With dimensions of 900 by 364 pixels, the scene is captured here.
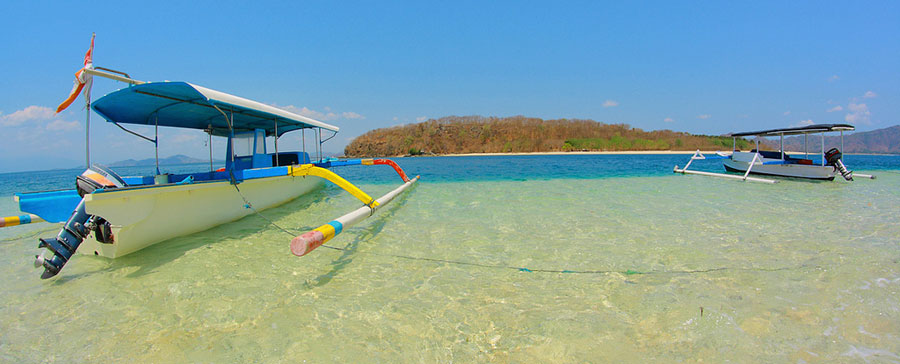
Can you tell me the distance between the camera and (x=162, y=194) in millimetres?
4629

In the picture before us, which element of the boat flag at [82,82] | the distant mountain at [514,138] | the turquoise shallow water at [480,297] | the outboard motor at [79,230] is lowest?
the turquoise shallow water at [480,297]

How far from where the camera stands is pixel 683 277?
11.6ft

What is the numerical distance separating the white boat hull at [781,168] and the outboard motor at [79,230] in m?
20.3

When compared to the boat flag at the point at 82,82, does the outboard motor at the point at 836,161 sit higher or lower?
lower

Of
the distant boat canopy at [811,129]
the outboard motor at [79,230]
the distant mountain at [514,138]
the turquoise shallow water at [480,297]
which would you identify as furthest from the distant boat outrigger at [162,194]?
the distant mountain at [514,138]

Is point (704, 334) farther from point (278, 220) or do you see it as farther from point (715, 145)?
point (715, 145)

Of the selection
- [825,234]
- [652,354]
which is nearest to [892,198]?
[825,234]

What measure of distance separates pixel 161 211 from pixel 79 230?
92cm

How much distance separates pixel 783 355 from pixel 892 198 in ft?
36.8

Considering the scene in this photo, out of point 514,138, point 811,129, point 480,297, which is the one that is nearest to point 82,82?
point 480,297

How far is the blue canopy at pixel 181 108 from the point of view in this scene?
510 centimetres

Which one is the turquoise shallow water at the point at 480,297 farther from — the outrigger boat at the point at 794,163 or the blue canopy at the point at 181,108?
the outrigger boat at the point at 794,163

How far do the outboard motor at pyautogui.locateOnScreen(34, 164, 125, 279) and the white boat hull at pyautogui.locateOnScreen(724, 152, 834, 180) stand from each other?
66.7 feet

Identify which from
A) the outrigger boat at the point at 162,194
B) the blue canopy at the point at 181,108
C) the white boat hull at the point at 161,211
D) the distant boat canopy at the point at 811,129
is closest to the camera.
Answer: the outrigger boat at the point at 162,194
